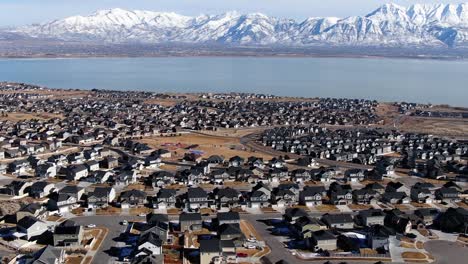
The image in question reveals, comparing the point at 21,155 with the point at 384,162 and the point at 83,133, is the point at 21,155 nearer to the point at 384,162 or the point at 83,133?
the point at 83,133

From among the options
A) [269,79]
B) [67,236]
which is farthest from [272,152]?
[269,79]

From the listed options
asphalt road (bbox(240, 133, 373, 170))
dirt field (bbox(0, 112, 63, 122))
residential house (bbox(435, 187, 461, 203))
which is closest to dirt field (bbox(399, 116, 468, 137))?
asphalt road (bbox(240, 133, 373, 170))

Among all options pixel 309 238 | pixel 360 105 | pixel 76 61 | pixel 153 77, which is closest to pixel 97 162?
pixel 309 238

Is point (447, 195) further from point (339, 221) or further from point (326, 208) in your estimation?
point (339, 221)

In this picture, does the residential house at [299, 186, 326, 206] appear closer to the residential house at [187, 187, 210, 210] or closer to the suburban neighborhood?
the suburban neighborhood

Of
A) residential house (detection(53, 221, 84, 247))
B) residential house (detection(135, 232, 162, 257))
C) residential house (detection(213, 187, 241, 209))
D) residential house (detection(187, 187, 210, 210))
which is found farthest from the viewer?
residential house (detection(213, 187, 241, 209))
